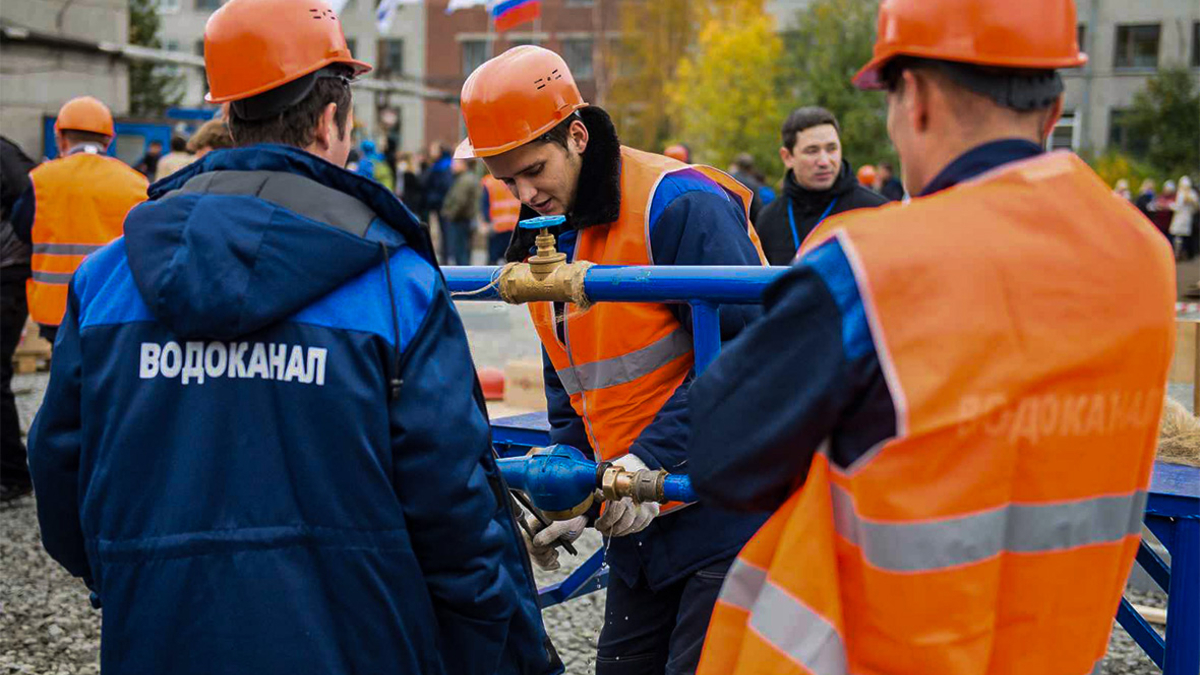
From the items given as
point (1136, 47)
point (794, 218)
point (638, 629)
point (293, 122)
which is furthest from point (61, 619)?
point (1136, 47)

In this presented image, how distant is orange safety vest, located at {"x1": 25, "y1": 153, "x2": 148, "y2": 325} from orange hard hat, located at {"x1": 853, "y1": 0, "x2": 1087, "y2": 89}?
19.7 ft

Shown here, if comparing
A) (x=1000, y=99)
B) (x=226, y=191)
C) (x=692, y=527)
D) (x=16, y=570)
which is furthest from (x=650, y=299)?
(x=16, y=570)

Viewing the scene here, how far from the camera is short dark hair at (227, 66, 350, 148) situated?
2.02 m

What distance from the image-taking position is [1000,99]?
1.53 meters

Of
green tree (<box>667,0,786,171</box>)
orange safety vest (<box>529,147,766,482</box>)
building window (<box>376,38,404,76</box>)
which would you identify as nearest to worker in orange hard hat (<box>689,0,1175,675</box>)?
orange safety vest (<box>529,147,766,482</box>)

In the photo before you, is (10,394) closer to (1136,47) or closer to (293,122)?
(293,122)

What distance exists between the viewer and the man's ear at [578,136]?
2.77 meters

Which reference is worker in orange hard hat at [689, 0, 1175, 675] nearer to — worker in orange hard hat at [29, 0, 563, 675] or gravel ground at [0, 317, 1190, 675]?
worker in orange hard hat at [29, 0, 563, 675]

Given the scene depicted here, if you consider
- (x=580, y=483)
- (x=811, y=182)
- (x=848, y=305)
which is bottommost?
(x=580, y=483)

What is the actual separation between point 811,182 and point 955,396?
504 cm

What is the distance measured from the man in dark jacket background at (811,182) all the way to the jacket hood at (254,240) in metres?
4.51

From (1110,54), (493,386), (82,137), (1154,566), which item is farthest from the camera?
(1110,54)

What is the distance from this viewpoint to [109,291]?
1956 mm

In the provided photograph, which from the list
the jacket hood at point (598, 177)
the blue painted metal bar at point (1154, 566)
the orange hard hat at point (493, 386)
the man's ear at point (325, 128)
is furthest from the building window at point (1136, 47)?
the man's ear at point (325, 128)
